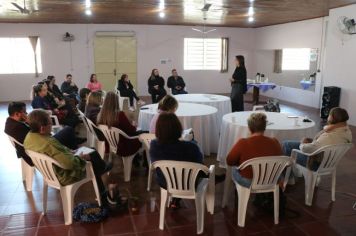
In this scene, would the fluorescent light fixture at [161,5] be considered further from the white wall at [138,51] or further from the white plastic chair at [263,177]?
the white plastic chair at [263,177]

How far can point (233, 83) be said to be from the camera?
615 centimetres

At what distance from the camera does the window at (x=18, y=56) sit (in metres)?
10.3

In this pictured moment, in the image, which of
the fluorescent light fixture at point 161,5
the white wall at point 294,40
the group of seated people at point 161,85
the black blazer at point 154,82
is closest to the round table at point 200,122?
the fluorescent light fixture at point 161,5

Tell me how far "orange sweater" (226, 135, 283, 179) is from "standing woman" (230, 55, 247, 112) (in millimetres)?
3508

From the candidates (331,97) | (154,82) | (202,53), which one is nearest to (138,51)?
(202,53)

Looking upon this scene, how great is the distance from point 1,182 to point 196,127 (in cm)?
248

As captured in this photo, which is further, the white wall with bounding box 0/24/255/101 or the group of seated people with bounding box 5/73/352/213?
the white wall with bounding box 0/24/255/101

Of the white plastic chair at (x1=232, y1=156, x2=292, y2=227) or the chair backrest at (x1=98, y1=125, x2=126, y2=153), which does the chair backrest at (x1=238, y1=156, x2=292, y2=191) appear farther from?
the chair backrest at (x1=98, y1=125, x2=126, y2=153)

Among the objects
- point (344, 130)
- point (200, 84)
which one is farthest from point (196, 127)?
point (200, 84)

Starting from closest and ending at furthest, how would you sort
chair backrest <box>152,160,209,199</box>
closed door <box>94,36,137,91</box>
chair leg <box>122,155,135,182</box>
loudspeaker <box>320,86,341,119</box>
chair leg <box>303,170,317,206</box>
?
chair backrest <box>152,160,209,199</box> < chair leg <box>303,170,317,206</box> < chair leg <box>122,155,135,182</box> < loudspeaker <box>320,86,341,119</box> < closed door <box>94,36,137,91</box>

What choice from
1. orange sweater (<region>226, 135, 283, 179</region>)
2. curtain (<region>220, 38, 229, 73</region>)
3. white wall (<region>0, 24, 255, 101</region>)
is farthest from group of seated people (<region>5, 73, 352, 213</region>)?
curtain (<region>220, 38, 229, 73</region>)

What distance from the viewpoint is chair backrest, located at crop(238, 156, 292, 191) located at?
2.52 m

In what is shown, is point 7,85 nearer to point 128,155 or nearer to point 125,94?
point 125,94

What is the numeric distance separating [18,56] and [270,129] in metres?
9.55
